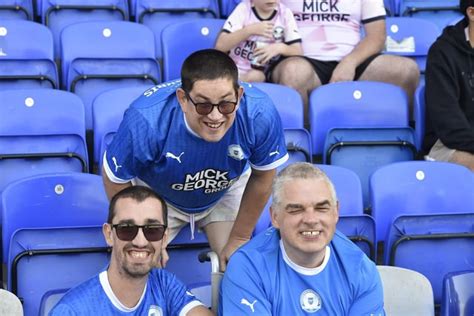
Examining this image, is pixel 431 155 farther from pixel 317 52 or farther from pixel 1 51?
pixel 1 51

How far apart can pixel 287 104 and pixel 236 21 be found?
0.75 m

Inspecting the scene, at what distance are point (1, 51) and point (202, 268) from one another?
2091 mm

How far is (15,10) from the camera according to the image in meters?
5.89

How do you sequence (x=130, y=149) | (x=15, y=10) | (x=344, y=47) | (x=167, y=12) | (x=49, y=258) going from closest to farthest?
(x=130, y=149) → (x=49, y=258) → (x=344, y=47) → (x=15, y=10) → (x=167, y=12)

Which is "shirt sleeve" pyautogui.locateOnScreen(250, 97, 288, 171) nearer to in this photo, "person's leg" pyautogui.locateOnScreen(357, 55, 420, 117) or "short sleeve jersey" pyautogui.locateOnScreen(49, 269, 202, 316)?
"short sleeve jersey" pyautogui.locateOnScreen(49, 269, 202, 316)

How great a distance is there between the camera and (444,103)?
500cm

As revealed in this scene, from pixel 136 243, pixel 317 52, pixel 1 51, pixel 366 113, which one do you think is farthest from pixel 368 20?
pixel 136 243

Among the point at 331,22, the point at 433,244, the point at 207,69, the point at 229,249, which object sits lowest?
the point at 433,244

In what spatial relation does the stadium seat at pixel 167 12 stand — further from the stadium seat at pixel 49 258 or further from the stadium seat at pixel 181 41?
the stadium seat at pixel 49 258

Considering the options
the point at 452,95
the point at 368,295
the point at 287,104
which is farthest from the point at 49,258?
the point at 452,95

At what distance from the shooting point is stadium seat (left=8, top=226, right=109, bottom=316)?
12.4 ft

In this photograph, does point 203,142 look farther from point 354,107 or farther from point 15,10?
point 15,10

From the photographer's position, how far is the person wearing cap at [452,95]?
497 cm

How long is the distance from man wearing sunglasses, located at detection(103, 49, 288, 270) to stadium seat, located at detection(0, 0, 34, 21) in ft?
7.84
